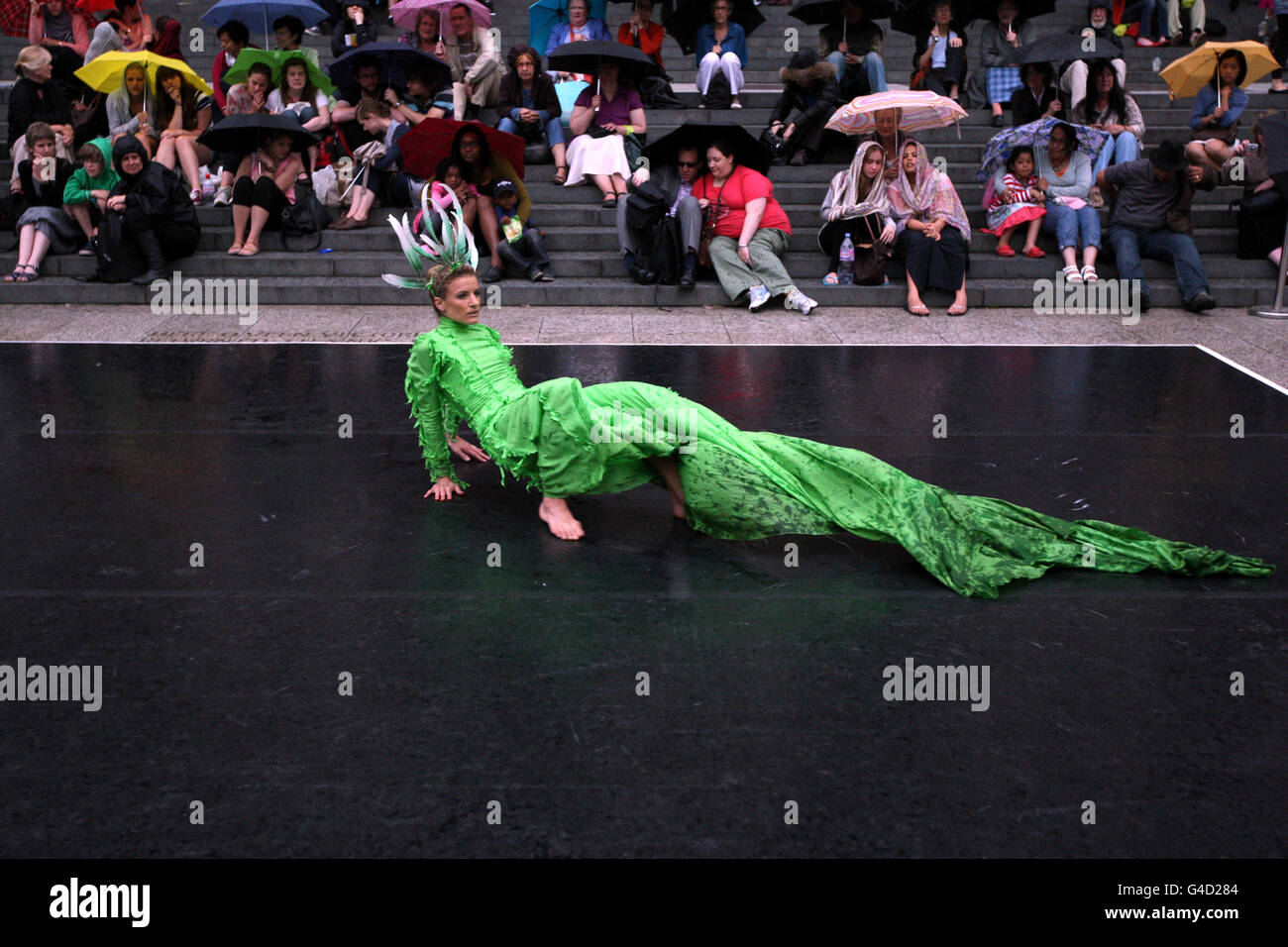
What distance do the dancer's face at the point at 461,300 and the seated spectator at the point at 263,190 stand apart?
558 centimetres

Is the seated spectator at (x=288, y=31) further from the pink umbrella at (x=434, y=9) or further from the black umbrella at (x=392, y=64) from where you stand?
the pink umbrella at (x=434, y=9)

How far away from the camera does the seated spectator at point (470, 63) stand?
A: 36.4ft

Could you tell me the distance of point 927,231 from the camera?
9.57m

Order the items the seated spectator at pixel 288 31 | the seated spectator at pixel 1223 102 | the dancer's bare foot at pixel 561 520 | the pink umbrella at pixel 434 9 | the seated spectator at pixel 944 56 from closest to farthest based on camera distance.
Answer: the dancer's bare foot at pixel 561 520, the seated spectator at pixel 1223 102, the pink umbrella at pixel 434 9, the seated spectator at pixel 288 31, the seated spectator at pixel 944 56

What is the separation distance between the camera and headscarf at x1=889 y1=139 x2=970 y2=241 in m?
9.70

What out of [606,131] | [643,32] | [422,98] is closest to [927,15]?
[643,32]

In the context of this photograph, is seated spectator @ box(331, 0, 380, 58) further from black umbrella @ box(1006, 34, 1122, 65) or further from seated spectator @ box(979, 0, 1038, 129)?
black umbrella @ box(1006, 34, 1122, 65)

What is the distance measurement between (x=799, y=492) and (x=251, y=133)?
7355mm

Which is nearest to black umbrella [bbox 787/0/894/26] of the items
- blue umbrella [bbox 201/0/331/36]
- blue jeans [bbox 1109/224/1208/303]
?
blue jeans [bbox 1109/224/1208/303]

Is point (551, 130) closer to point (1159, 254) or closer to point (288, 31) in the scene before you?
point (288, 31)

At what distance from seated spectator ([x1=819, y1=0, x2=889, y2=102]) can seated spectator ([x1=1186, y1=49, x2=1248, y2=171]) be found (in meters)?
2.68

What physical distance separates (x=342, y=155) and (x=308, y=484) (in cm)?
590

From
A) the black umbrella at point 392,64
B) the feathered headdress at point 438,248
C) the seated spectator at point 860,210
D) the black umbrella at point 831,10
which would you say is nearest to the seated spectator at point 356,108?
the black umbrella at point 392,64

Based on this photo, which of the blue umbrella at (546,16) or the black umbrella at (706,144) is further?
the blue umbrella at (546,16)
